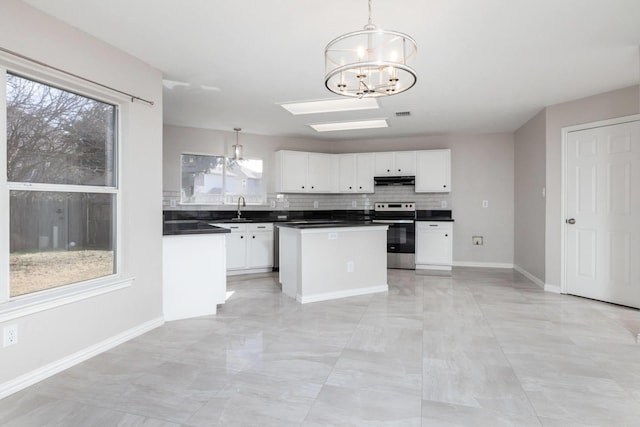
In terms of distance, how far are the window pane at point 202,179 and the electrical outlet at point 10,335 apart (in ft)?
12.6

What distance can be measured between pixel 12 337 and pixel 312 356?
1.87 m

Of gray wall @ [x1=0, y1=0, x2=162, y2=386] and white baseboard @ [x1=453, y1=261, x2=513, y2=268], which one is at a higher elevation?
gray wall @ [x1=0, y1=0, x2=162, y2=386]

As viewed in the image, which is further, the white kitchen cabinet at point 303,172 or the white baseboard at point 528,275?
the white kitchen cabinet at point 303,172

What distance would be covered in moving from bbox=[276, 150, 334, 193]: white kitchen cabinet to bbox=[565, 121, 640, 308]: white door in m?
3.71

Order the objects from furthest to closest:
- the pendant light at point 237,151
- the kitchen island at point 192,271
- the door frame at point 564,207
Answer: the pendant light at point 237,151 < the door frame at point 564,207 < the kitchen island at point 192,271

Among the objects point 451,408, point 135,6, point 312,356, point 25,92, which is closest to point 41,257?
point 25,92

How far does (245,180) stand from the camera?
6387 mm

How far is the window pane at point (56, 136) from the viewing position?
7.45 ft

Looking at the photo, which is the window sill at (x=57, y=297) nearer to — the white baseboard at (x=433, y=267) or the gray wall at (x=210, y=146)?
the gray wall at (x=210, y=146)

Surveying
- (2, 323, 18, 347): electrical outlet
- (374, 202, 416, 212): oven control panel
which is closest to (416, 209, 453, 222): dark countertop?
(374, 202, 416, 212): oven control panel

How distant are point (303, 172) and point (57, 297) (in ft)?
14.9

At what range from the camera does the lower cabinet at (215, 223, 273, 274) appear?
5.59m

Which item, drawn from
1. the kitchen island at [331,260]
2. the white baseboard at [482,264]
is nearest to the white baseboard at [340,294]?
the kitchen island at [331,260]

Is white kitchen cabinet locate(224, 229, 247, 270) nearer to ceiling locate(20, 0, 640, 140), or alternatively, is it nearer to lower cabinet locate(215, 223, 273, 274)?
lower cabinet locate(215, 223, 273, 274)
